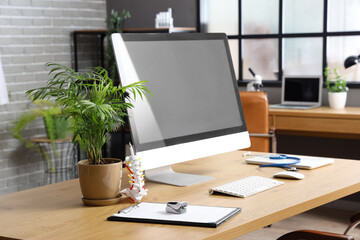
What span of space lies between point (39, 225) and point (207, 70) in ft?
3.17

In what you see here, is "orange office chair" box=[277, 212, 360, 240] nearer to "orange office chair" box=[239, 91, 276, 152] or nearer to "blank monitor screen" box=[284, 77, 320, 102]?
"orange office chair" box=[239, 91, 276, 152]

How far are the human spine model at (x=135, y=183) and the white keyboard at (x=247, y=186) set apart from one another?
24 centimetres

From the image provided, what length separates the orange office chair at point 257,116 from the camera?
368cm

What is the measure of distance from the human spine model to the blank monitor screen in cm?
284

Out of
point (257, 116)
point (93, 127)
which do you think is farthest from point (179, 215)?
point (257, 116)

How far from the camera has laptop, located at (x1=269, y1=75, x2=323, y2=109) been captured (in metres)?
4.38

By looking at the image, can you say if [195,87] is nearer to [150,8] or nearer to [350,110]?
[350,110]

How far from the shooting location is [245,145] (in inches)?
91.8

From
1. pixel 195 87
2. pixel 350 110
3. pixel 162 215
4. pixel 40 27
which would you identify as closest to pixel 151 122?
pixel 195 87

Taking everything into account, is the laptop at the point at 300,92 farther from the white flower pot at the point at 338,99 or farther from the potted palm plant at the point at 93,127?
the potted palm plant at the point at 93,127

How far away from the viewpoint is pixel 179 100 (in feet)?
6.84

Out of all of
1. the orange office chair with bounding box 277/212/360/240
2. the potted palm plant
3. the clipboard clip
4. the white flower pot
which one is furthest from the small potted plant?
the clipboard clip

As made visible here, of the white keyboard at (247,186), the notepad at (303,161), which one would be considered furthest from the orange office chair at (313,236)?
the notepad at (303,161)

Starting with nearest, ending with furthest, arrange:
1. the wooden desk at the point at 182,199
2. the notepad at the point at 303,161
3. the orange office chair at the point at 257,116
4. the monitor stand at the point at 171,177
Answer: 1. the wooden desk at the point at 182,199
2. the monitor stand at the point at 171,177
3. the notepad at the point at 303,161
4. the orange office chair at the point at 257,116
